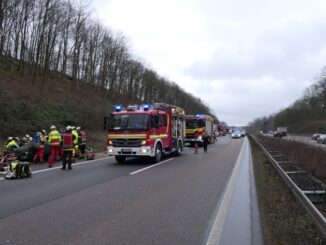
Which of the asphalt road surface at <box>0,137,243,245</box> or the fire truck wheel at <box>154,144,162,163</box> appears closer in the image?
the asphalt road surface at <box>0,137,243,245</box>

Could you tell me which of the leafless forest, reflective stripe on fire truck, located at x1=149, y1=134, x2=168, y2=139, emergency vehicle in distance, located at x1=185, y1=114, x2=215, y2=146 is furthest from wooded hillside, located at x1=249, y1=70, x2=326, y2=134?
reflective stripe on fire truck, located at x1=149, y1=134, x2=168, y2=139

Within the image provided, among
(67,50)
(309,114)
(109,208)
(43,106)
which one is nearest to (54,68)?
(67,50)

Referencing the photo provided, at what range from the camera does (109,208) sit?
912 centimetres

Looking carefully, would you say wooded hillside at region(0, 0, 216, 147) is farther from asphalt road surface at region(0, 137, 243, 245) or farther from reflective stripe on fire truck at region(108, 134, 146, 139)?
asphalt road surface at region(0, 137, 243, 245)

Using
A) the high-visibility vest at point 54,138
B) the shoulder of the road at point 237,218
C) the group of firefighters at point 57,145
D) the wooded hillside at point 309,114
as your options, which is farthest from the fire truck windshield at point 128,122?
the wooded hillside at point 309,114

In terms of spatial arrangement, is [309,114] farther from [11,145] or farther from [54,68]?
[11,145]

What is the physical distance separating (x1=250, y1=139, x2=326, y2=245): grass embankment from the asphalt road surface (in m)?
1.05

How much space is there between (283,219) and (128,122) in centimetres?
1231

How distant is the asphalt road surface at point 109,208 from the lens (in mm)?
6828

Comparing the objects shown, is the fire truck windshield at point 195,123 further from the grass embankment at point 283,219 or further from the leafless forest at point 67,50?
the grass embankment at point 283,219

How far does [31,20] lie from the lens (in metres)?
44.1

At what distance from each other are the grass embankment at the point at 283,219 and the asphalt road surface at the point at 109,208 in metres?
1.05

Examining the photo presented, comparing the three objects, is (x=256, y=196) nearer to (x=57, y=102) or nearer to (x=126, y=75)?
(x=57, y=102)

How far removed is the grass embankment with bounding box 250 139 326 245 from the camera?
6707 millimetres
